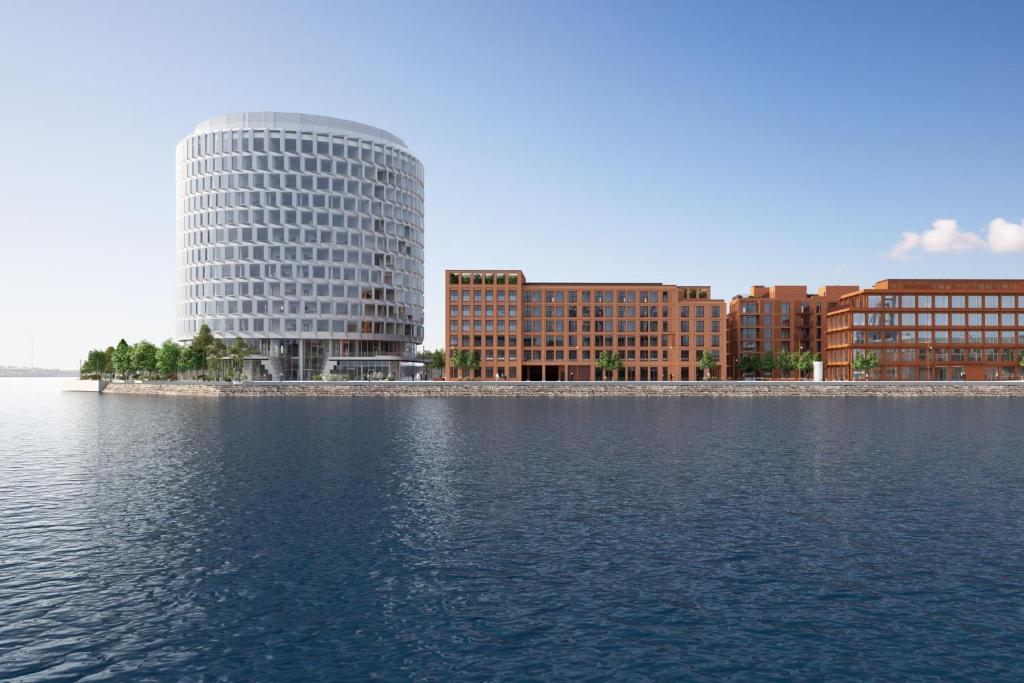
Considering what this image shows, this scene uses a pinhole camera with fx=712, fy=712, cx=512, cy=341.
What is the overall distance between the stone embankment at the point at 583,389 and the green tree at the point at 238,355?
15.9 m

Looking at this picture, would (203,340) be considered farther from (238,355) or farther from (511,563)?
(511,563)

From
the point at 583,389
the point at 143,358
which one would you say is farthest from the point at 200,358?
the point at 583,389

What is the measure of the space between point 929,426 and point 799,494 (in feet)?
185

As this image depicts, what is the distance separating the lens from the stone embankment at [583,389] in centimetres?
16088

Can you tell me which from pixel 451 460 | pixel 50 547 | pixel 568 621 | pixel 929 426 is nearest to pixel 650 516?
pixel 568 621

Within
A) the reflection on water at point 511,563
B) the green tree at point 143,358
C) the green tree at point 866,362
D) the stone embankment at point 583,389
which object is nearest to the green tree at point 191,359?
the green tree at point 143,358

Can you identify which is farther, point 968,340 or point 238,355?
point 968,340

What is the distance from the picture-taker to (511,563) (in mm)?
29047

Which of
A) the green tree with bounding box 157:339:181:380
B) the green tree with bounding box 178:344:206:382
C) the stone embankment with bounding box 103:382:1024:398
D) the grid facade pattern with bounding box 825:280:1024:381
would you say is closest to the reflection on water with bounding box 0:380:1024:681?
the stone embankment with bounding box 103:382:1024:398

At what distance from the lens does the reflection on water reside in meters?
20.5

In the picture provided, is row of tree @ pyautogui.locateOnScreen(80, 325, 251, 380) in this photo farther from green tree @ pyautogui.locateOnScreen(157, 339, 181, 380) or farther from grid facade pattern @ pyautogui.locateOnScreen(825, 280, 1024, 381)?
grid facade pattern @ pyautogui.locateOnScreen(825, 280, 1024, 381)

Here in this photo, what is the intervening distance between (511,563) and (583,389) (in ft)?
435

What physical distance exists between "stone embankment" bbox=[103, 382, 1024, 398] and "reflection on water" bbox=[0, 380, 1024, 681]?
97.0 meters

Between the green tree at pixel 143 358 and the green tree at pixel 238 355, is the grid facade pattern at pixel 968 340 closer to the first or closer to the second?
the green tree at pixel 238 355
